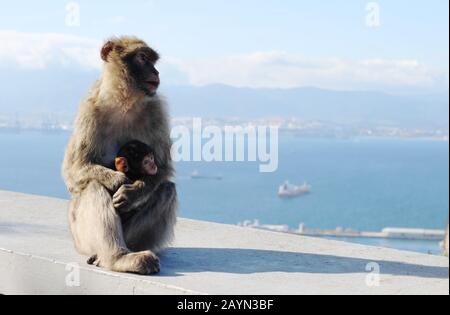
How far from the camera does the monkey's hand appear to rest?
12.7 ft

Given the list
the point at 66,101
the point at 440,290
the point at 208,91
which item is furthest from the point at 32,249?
the point at 208,91

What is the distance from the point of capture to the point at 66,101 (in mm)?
56438

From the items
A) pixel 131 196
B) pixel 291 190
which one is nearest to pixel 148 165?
pixel 131 196

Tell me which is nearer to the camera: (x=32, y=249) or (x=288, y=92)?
(x=32, y=249)

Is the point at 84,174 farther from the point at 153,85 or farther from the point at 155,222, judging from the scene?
the point at 153,85

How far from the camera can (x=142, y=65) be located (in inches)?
161

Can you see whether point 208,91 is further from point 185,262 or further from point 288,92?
point 185,262

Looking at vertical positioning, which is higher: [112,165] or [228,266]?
[112,165]

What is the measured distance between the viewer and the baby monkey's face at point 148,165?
13.0ft

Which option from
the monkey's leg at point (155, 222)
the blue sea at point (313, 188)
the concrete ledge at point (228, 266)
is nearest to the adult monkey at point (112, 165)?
the monkey's leg at point (155, 222)

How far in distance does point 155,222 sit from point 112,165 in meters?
0.40

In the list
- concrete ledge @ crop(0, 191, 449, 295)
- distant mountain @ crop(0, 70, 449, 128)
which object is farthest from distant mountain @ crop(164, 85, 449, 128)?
concrete ledge @ crop(0, 191, 449, 295)

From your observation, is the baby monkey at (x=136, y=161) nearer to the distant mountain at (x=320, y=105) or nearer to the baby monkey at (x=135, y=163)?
the baby monkey at (x=135, y=163)
